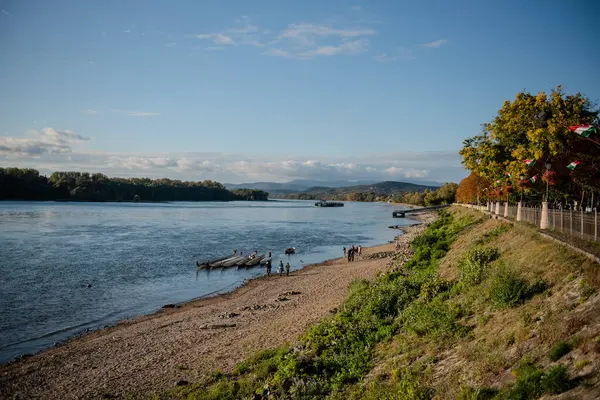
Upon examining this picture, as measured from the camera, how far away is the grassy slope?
28.5 feet

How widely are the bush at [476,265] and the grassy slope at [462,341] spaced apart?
7 centimetres

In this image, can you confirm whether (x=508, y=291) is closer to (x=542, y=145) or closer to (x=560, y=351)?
(x=560, y=351)

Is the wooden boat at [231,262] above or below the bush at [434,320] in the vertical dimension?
below

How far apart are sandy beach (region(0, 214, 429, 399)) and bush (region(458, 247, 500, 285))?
7478mm

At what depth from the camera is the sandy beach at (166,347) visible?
16.4 meters

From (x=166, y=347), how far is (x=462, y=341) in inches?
572

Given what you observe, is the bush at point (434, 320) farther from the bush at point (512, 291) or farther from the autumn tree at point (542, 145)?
the autumn tree at point (542, 145)

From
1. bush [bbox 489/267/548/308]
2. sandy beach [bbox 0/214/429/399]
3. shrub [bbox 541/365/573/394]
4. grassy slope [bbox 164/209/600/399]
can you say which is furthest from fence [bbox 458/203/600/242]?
sandy beach [bbox 0/214/429/399]

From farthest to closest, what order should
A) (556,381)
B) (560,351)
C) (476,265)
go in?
(476,265), (560,351), (556,381)

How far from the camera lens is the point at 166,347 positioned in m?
20.5

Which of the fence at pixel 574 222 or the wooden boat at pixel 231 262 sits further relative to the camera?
the wooden boat at pixel 231 262

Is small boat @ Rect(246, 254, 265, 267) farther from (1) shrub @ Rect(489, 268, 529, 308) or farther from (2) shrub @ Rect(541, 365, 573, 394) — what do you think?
(2) shrub @ Rect(541, 365, 573, 394)

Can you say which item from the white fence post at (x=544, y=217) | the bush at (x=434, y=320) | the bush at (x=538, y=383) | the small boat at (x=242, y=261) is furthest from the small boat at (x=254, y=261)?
the bush at (x=538, y=383)

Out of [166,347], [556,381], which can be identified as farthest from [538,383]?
[166,347]
